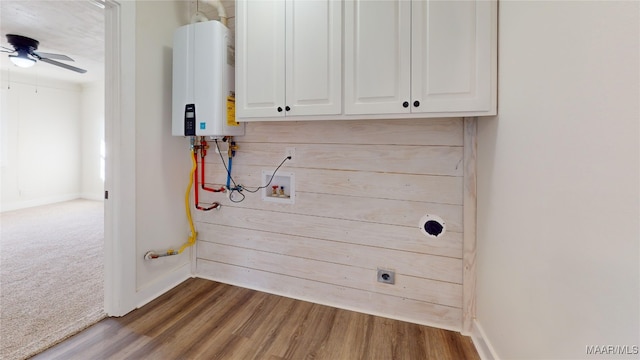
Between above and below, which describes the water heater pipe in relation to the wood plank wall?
above

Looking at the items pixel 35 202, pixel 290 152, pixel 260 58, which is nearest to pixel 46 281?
pixel 290 152

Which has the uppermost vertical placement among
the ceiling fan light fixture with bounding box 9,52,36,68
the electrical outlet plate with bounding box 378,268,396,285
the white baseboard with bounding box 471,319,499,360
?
the ceiling fan light fixture with bounding box 9,52,36,68

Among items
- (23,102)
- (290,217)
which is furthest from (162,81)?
(23,102)

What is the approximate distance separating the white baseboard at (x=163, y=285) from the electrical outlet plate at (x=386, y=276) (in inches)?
62.9

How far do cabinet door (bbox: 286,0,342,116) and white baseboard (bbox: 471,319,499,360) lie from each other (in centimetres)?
144

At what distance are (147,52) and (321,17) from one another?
1253 millimetres

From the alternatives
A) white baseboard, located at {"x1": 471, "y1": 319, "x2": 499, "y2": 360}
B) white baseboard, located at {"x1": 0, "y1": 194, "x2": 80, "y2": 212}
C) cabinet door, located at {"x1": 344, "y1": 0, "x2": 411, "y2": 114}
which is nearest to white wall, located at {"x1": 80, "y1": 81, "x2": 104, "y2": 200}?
white baseboard, located at {"x1": 0, "y1": 194, "x2": 80, "y2": 212}

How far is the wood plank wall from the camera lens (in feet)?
5.38

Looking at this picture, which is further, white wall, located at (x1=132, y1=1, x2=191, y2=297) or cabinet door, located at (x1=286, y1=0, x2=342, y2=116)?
white wall, located at (x1=132, y1=1, x2=191, y2=297)

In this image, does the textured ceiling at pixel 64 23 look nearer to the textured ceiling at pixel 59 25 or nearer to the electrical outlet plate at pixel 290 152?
the textured ceiling at pixel 59 25

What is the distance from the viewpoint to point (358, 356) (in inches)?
57.0

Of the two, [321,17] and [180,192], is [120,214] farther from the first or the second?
[321,17]

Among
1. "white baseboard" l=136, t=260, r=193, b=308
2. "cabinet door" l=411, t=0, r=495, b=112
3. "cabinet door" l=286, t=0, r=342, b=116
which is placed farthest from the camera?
"white baseboard" l=136, t=260, r=193, b=308

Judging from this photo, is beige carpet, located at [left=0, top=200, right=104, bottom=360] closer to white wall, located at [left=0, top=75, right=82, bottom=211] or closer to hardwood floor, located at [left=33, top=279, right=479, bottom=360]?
hardwood floor, located at [left=33, top=279, right=479, bottom=360]
